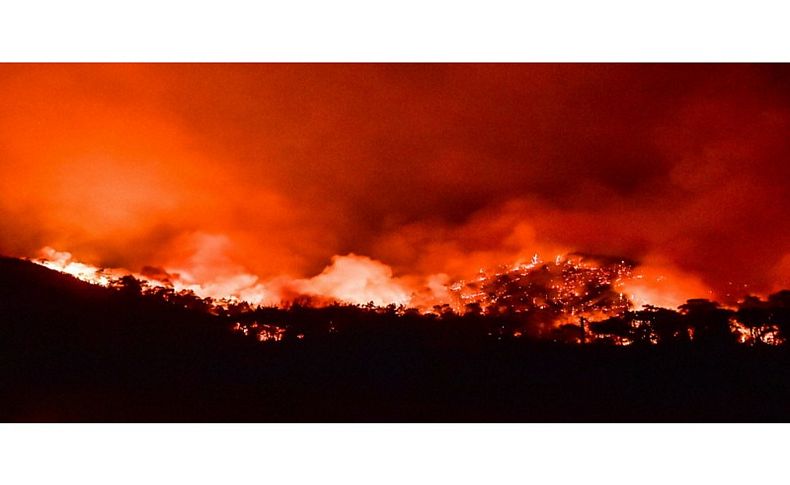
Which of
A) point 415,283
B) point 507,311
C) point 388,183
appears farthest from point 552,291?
point 388,183

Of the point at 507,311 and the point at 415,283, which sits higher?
the point at 415,283

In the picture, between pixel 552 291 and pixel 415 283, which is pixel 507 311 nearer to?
pixel 552 291

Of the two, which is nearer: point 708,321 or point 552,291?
point 708,321

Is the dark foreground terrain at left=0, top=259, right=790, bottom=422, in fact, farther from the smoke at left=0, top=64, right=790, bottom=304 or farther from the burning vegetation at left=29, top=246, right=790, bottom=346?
the smoke at left=0, top=64, right=790, bottom=304

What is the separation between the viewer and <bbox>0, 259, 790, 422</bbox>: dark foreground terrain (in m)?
3.68

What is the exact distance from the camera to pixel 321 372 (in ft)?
12.7

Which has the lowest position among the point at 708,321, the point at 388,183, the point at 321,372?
the point at 321,372

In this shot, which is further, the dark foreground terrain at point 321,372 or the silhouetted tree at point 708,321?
the silhouetted tree at point 708,321

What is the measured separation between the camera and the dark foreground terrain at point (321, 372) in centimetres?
368

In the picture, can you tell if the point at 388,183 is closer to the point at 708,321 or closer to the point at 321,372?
the point at 321,372

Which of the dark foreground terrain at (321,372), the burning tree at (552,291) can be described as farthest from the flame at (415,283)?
the dark foreground terrain at (321,372)

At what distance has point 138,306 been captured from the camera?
156 inches

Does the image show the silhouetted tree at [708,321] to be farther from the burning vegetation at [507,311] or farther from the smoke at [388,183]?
the smoke at [388,183]
